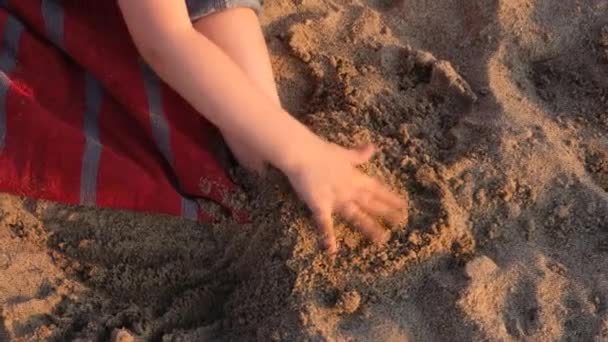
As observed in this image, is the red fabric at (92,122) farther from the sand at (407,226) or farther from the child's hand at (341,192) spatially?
the child's hand at (341,192)

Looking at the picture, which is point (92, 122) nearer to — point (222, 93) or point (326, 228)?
point (222, 93)

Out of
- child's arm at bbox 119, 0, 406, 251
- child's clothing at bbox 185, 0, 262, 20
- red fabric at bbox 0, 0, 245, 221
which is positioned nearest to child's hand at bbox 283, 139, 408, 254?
child's arm at bbox 119, 0, 406, 251

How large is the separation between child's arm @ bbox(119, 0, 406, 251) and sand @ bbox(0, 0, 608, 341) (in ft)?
0.12

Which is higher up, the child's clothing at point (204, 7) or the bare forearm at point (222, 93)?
the child's clothing at point (204, 7)

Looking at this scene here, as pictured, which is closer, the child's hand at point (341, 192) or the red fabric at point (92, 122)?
the child's hand at point (341, 192)

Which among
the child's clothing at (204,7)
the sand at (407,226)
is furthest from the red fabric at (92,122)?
the child's clothing at (204,7)

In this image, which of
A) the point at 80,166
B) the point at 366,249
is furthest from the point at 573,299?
the point at 80,166

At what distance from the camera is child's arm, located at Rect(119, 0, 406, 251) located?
50.2 inches

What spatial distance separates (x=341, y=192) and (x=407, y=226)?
0.12m

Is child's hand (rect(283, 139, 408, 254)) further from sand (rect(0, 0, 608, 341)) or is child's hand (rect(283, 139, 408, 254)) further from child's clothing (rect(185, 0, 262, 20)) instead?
child's clothing (rect(185, 0, 262, 20))

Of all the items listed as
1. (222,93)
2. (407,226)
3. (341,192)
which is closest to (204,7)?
(222,93)

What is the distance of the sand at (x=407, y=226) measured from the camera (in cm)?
120

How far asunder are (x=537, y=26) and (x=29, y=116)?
39.6 inches

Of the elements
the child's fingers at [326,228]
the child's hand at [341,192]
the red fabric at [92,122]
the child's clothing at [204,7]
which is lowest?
the red fabric at [92,122]
